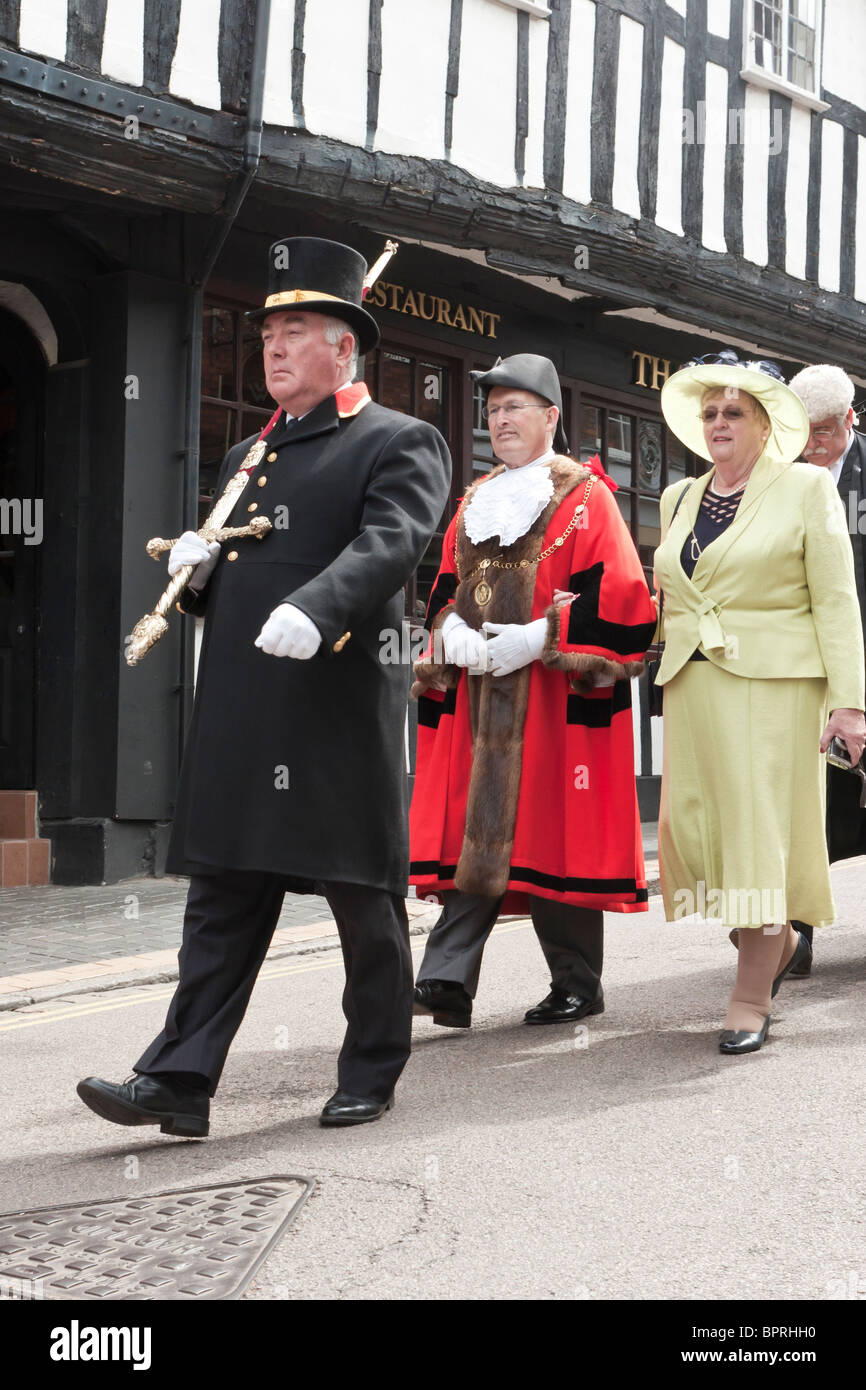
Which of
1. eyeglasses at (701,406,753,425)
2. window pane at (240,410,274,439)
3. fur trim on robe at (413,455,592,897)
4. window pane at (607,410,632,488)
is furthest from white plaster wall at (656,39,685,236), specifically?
eyeglasses at (701,406,753,425)

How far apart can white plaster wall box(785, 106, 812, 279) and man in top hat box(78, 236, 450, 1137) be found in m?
8.82

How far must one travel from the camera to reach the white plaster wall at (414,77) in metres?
9.26

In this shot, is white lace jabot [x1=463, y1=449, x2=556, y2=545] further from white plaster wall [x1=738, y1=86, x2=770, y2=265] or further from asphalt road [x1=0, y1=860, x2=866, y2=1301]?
white plaster wall [x1=738, y1=86, x2=770, y2=265]

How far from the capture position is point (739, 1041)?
4.69 metres

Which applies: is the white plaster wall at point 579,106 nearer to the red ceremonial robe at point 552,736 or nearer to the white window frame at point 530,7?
the white window frame at point 530,7

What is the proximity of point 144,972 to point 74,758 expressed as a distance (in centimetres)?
291

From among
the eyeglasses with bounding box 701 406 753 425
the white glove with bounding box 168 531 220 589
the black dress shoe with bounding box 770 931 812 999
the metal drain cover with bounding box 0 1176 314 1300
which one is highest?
the eyeglasses with bounding box 701 406 753 425

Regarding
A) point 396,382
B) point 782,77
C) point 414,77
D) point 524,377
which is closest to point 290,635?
point 524,377

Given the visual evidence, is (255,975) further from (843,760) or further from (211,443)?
(211,443)

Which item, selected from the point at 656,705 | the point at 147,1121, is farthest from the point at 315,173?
the point at 147,1121

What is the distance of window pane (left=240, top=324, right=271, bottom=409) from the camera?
9.84 m

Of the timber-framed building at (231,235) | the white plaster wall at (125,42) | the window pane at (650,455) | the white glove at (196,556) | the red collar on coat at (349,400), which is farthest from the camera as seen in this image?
the window pane at (650,455)

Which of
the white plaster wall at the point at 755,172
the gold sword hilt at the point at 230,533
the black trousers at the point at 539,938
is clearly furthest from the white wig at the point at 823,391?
the white plaster wall at the point at 755,172

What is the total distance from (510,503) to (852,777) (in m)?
1.99
